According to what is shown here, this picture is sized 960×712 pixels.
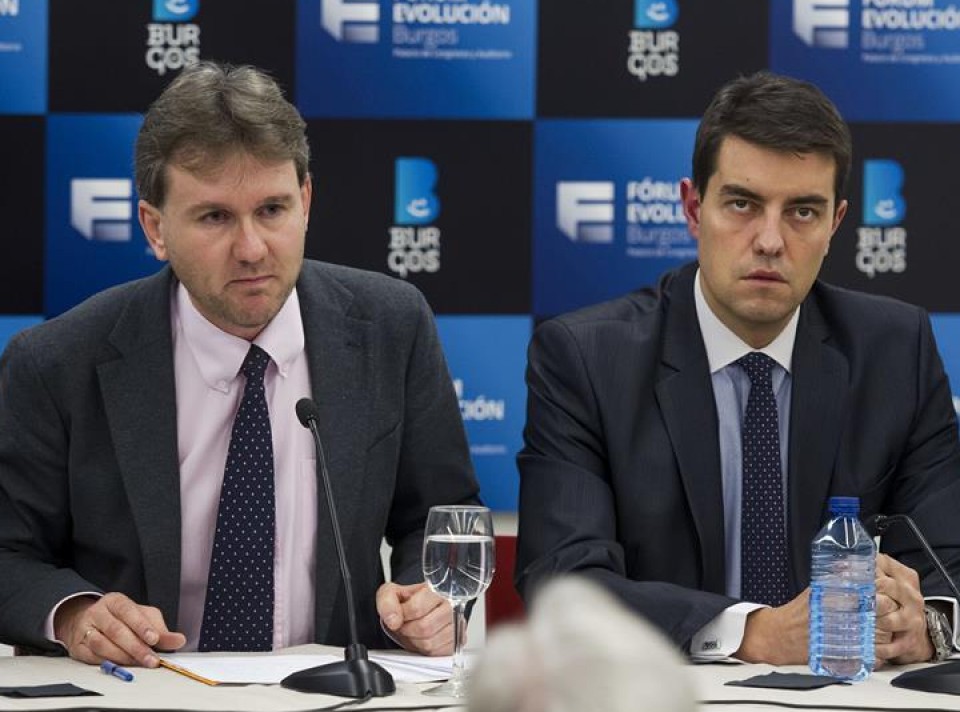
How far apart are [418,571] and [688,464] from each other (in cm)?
52

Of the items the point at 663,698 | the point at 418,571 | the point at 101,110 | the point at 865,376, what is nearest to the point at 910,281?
the point at 865,376

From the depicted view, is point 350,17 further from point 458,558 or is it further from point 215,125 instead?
point 458,558

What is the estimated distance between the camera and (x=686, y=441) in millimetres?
2695

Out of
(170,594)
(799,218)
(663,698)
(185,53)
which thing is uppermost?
(185,53)

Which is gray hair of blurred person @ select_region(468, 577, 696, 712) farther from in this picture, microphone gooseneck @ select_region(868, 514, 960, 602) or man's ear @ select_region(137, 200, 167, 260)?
man's ear @ select_region(137, 200, 167, 260)

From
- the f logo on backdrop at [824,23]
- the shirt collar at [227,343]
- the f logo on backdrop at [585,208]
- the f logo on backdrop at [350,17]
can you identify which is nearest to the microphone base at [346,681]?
the shirt collar at [227,343]

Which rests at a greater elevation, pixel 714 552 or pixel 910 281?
pixel 910 281

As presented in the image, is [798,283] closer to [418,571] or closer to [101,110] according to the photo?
[418,571]

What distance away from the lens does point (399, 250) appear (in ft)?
12.3

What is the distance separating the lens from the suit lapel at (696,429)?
2.67 metres

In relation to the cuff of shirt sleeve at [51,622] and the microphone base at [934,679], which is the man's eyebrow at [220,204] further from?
the microphone base at [934,679]

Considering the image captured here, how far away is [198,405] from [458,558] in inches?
30.3

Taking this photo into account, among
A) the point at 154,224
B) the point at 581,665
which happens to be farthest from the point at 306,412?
the point at 581,665

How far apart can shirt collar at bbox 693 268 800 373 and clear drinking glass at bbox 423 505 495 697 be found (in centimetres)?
87
